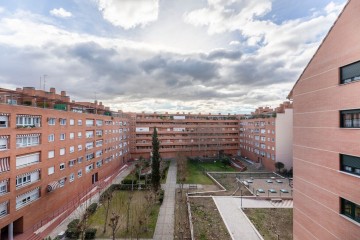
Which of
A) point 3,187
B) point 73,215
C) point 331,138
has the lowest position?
point 73,215

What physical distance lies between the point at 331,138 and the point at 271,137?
36.8m

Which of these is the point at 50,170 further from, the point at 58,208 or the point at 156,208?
the point at 156,208

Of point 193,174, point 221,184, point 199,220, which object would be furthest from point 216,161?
point 199,220

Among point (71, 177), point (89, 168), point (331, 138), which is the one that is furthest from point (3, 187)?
point (331, 138)

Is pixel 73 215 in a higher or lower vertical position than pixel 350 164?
lower

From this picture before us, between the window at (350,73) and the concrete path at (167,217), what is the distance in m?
18.2

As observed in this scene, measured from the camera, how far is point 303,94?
1516 cm

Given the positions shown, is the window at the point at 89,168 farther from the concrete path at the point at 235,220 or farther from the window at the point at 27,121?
the concrete path at the point at 235,220

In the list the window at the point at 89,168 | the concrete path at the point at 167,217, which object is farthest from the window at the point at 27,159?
the concrete path at the point at 167,217

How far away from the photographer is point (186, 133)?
64.0 metres

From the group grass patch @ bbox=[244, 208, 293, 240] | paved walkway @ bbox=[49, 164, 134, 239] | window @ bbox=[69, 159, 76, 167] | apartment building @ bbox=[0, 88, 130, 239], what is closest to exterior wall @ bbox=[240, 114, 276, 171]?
grass patch @ bbox=[244, 208, 293, 240]

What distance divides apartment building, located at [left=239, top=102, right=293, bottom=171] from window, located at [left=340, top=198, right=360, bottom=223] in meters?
35.6

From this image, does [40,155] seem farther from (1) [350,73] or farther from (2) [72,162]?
(1) [350,73]

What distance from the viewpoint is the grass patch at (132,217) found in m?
20.8
